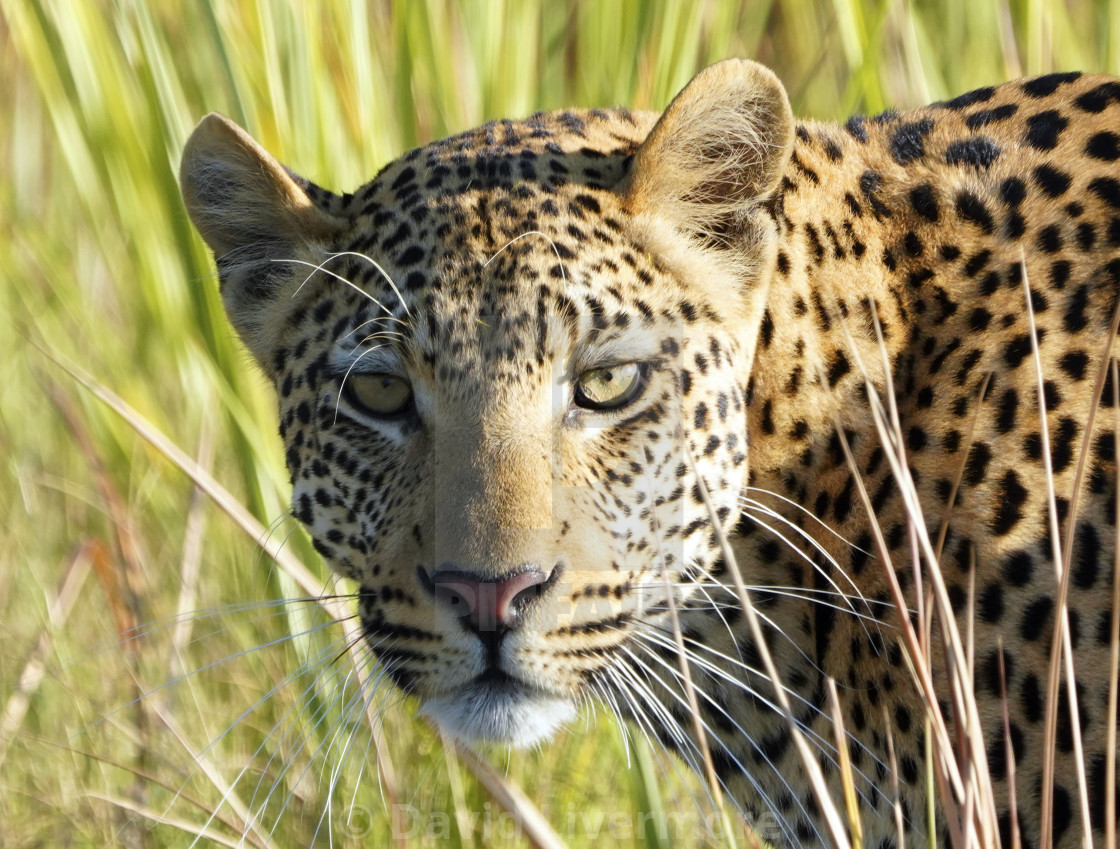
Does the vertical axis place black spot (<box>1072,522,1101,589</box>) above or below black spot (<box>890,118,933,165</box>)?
below

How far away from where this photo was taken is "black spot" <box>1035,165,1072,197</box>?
3.15 m

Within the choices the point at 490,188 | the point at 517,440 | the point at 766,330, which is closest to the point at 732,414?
the point at 766,330

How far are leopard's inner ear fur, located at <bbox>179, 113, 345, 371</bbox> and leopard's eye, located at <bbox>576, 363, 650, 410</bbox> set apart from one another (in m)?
0.83

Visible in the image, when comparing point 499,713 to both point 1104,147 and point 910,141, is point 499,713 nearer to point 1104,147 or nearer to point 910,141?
point 910,141

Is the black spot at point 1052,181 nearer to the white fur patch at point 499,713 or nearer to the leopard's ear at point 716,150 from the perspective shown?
the leopard's ear at point 716,150

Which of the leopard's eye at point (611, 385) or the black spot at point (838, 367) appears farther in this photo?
the black spot at point (838, 367)

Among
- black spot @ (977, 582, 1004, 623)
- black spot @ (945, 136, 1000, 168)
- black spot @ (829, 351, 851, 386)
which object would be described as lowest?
black spot @ (977, 582, 1004, 623)

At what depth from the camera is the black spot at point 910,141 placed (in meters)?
3.34

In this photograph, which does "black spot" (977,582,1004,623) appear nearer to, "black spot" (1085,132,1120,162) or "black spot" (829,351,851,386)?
"black spot" (829,351,851,386)

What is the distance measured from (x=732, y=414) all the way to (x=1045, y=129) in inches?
40.5

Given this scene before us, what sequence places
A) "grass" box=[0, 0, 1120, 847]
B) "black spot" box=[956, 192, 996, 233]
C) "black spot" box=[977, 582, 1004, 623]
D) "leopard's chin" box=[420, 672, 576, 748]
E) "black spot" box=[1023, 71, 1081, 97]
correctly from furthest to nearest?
"grass" box=[0, 0, 1120, 847] < "black spot" box=[1023, 71, 1081, 97] < "black spot" box=[956, 192, 996, 233] < "leopard's chin" box=[420, 672, 576, 748] < "black spot" box=[977, 582, 1004, 623]

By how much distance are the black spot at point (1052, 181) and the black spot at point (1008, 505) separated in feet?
2.34

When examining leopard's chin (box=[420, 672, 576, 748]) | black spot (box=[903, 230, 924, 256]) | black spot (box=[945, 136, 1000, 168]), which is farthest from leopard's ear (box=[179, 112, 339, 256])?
black spot (box=[945, 136, 1000, 168])

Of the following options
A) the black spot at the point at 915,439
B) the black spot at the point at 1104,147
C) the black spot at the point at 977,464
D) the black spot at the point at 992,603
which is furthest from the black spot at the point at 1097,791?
the black spot at the point at 1104,147
